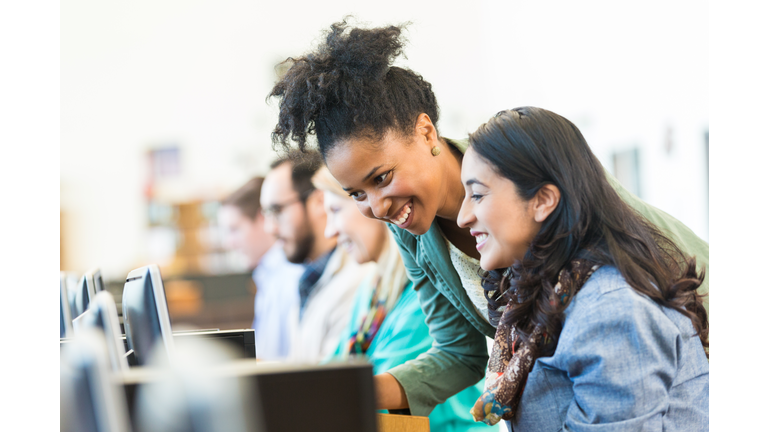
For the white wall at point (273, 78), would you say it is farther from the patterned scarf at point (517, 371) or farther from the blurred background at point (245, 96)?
the patterned scarf at point (517, 371)

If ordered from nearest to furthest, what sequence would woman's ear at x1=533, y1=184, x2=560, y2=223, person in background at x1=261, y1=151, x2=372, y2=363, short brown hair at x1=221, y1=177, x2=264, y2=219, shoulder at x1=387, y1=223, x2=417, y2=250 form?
woman's ear at x1=533, y1=184, x2=560, y2=223
shoulder at x1=387, y1=223, x2=417, y2=250
person in background at x1=261, y1=151, x2=372, y2=363
short brown hair at x1=221, y1=177, x2=264, y2=219

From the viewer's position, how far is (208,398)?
1.61 feet

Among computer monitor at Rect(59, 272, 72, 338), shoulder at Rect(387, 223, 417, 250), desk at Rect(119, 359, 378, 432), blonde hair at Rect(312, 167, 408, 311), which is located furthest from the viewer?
blonde hair at Rect(312, 167, 408, 311)

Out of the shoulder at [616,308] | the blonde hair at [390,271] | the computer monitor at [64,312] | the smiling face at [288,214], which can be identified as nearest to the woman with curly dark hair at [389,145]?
the shoulder at [616,308]

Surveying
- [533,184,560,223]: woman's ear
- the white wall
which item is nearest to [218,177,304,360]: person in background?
the white wall

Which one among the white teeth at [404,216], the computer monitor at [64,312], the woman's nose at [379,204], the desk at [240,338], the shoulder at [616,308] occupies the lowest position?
the desk at [240,338]

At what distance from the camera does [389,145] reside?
1013 mm

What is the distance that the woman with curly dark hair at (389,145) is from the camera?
1.00 m

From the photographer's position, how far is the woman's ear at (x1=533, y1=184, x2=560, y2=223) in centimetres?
84

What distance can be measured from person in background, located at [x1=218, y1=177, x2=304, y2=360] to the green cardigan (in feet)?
4.90

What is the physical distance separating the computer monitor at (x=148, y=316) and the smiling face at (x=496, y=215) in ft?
1.51

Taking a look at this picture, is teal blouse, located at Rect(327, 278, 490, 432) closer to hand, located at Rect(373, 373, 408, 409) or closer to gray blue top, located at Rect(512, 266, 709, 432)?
hand, located at Rect(373, 373, 408, 409)
